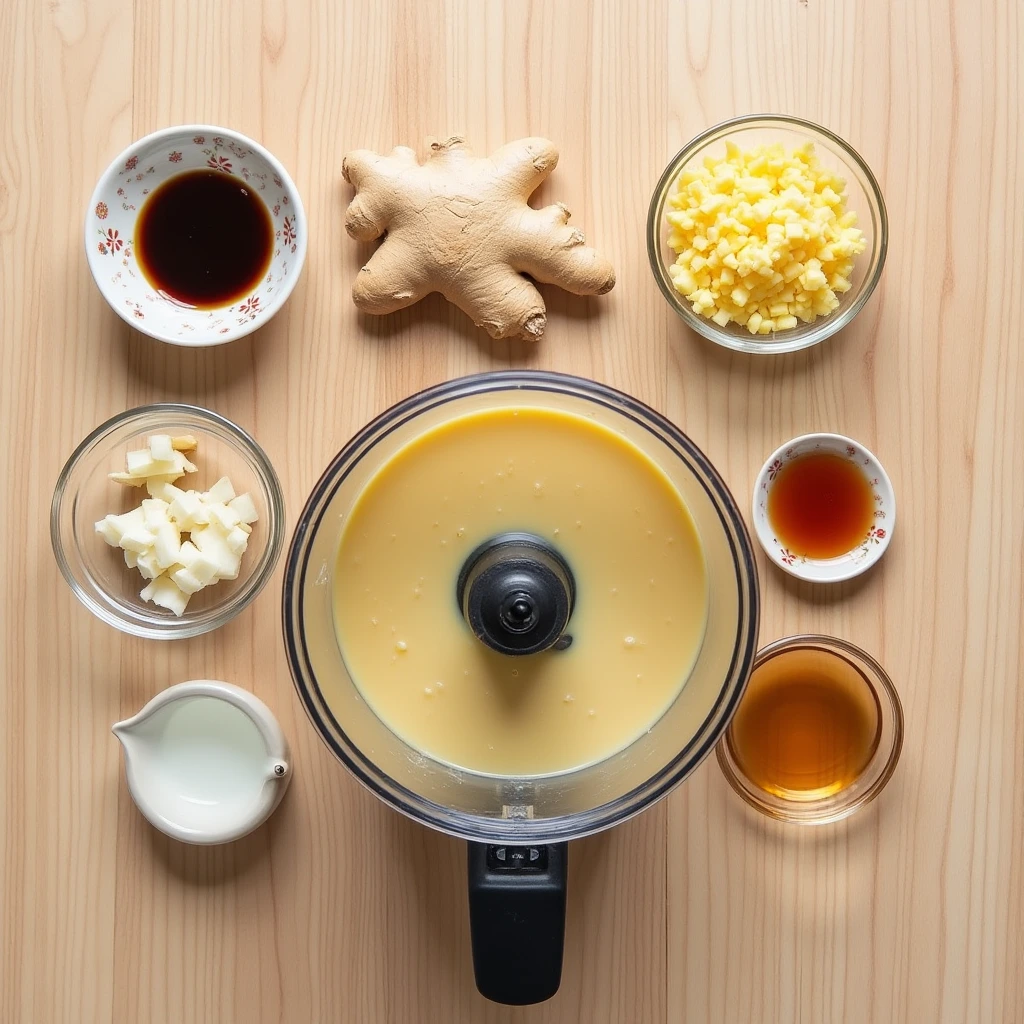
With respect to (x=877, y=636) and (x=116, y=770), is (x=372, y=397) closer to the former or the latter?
(x=116, y=770)

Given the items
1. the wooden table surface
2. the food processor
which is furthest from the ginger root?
the food processor

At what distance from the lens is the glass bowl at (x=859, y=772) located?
1045 millimetres

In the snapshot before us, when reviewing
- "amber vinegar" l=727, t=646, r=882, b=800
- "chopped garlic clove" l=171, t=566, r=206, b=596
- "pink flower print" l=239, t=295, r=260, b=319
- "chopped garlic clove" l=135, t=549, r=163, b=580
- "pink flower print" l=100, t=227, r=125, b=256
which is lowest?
"amber vinegar" l=727, t=646, r=882, b=800

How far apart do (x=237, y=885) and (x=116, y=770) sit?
7.0 inches

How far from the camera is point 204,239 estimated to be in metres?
1.07

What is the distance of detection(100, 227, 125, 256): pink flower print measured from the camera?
1049mm

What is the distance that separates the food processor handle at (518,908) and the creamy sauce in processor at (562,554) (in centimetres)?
8

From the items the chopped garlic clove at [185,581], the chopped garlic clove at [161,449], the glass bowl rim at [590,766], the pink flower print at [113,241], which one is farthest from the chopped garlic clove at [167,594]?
the pink flower print at [113,241]

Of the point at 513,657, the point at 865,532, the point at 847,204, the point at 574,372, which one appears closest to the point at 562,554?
the point at 513,657

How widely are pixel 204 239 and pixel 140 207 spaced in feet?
0.23

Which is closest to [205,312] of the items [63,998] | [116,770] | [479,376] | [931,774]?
[479,376]

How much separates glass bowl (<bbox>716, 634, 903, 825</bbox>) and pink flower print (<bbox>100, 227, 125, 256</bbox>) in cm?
79

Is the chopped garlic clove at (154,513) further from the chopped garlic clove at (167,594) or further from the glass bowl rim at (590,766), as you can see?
the glass bowl rim at (590,766)

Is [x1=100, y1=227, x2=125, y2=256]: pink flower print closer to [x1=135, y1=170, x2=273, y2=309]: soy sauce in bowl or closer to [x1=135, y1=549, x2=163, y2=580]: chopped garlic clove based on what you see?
[x1=135, y1=170, x2=273, y2=309]: soy sauce in bowl
